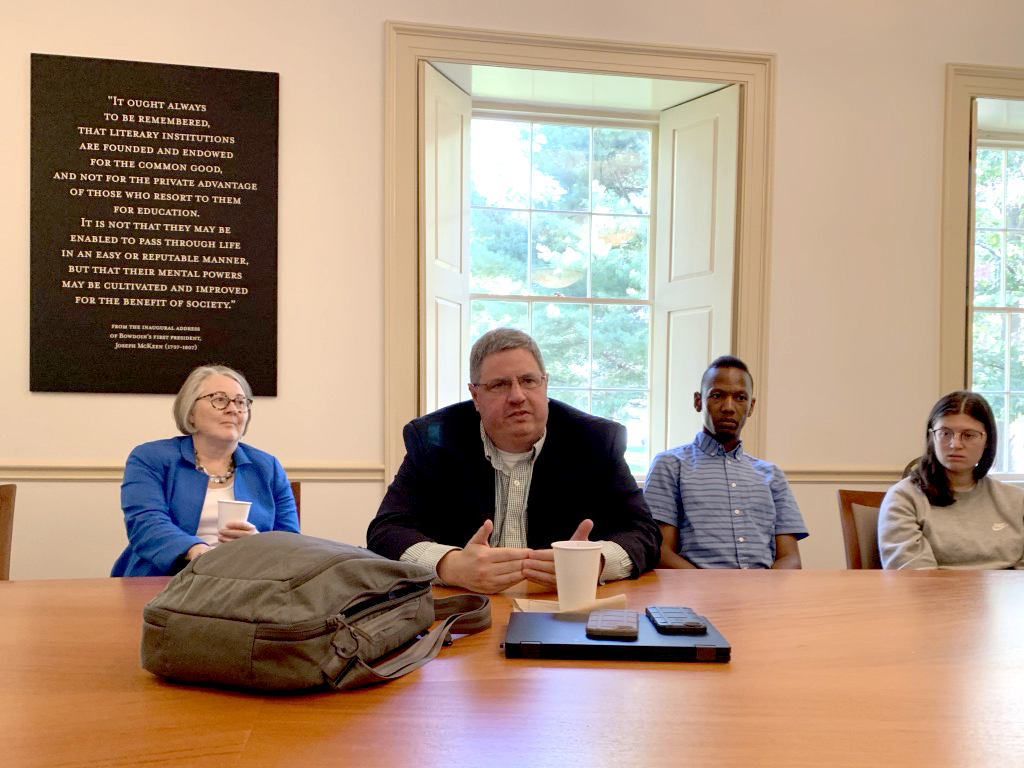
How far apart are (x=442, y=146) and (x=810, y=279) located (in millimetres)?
1719

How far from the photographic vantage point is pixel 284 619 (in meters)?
0.99

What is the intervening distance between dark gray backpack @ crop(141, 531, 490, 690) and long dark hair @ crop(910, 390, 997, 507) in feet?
6.52

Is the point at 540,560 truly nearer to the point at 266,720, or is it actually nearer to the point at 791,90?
the point at 266,720

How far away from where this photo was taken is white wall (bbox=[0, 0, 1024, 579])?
11.0ft

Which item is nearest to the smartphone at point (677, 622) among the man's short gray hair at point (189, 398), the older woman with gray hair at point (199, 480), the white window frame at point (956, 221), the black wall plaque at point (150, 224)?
the older woman with gray hair at point (199, 480)

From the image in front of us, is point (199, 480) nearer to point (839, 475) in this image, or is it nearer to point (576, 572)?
point (576, 572)

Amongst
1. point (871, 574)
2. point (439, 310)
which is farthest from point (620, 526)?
point (439, 310)

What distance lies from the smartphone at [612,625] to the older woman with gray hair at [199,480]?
1332mm

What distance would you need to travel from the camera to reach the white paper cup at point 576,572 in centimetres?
141

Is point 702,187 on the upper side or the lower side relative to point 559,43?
lower

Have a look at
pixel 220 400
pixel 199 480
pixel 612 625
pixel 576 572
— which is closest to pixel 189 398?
pixel 220 400

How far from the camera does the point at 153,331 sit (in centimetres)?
341

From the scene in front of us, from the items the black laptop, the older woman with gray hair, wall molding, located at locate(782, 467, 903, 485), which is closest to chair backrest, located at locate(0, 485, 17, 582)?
the older woman with gray hair

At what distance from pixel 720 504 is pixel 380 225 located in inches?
68.7
